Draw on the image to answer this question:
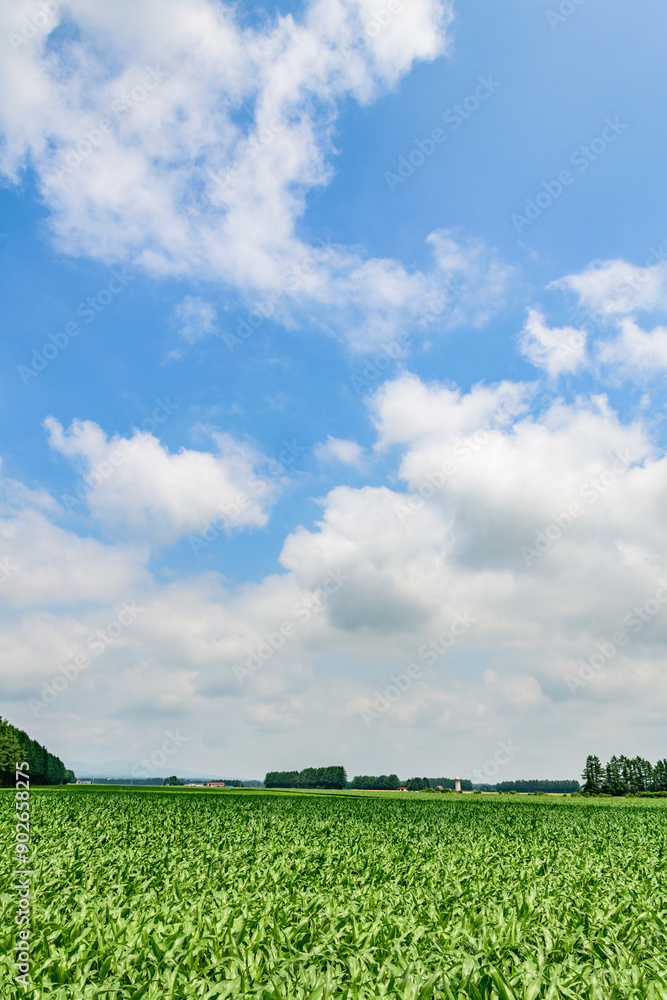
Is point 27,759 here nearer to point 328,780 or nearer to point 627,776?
point 328,780

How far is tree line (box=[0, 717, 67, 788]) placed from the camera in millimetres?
87000

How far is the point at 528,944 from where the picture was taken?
8.30 meters

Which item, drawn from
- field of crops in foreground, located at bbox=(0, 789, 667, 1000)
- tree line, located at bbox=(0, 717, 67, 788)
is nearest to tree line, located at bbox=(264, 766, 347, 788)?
tree line, located at bbox=(0, 717, 67, 788)

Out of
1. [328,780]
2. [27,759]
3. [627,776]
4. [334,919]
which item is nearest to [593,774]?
[627,776]

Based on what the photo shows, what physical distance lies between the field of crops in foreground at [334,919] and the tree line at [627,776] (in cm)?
16246

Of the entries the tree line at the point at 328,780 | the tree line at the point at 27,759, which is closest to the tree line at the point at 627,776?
the tree line at the point at 328,780

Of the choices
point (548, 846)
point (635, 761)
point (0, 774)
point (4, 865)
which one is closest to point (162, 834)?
point (4, 865)

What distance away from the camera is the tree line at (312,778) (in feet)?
504

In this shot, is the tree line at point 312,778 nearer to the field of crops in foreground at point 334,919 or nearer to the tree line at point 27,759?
the tree line at point 27,759

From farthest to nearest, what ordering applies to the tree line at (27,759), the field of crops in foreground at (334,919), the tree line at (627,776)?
the tree line at (627,776), the tree line at (27,759), the field of crops in foreground at (334,919)

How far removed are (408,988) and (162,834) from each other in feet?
53.0

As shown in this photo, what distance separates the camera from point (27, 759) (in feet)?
363

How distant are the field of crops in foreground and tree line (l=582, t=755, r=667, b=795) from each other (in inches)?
6396

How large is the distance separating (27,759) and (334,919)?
13087 cm
